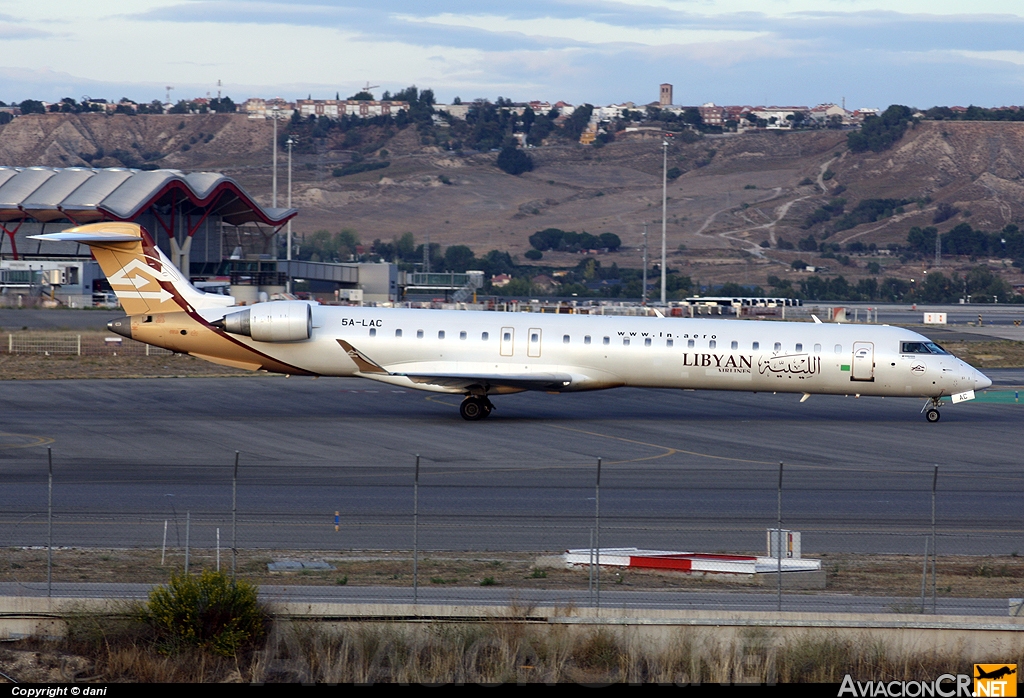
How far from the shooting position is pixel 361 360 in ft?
93.8

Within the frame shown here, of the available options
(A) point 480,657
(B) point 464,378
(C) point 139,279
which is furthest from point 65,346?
(A) point 480,657

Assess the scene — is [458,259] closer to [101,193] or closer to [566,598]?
[101,193]

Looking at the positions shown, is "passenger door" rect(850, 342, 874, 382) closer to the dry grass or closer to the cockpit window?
the cockpit window

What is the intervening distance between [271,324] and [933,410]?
1836 centimetres

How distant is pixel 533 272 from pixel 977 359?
92.9 metres

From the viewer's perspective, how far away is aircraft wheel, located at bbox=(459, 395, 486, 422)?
2878cm

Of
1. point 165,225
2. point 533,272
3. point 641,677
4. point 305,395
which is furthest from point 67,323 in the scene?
point 533,272

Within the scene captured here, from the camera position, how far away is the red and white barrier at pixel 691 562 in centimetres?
1427

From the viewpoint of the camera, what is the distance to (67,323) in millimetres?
52406

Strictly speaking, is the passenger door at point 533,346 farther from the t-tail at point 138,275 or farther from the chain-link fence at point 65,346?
the chain-link fence at point 65,346

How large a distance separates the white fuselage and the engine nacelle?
0.83 feet

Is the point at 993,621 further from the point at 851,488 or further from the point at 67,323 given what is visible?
the point at 67,323

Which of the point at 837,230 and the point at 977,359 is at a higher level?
the point at 837,230

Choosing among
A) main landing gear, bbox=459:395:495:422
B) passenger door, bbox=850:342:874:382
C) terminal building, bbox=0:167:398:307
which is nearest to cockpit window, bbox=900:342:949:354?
passenger door, bbox=850:342:874:382
